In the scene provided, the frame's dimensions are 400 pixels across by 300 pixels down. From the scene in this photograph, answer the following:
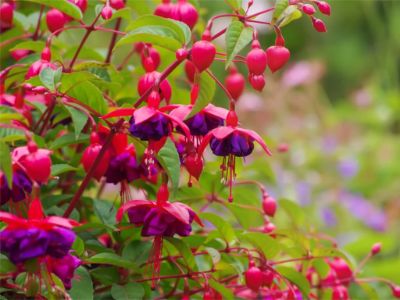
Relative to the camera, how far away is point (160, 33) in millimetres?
677

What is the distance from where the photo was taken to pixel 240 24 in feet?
2.14

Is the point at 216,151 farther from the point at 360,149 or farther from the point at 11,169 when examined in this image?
the point at 360,149

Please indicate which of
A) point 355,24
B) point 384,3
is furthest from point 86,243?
point 355,24

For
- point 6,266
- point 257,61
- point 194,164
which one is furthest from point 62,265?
point 257,61

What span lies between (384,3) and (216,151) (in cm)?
388

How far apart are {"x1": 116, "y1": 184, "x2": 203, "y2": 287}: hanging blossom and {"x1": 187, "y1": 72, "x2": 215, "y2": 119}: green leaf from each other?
99 mm

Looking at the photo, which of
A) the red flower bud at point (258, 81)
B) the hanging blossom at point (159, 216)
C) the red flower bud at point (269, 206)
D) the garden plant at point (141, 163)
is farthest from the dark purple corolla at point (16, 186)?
the red flower bud at point (269, 206)

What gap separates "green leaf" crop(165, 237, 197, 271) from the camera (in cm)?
78

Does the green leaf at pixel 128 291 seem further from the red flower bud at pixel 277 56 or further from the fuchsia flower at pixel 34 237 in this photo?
the red flower bud at pixel 277 56

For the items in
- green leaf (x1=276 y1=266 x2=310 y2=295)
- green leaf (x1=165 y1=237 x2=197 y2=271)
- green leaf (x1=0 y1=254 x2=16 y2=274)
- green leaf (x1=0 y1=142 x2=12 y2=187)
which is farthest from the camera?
green leaf (x1=276 y1=266 x2=310 y2=295)

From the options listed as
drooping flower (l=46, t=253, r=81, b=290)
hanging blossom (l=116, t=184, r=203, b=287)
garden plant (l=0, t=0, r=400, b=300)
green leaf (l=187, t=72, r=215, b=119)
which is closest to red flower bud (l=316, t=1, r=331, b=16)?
garden plant (l=0, t=0, r=400, b=300)

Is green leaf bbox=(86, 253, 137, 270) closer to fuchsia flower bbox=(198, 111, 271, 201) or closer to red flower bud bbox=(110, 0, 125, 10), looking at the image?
fuchsia flower bbox=(198, 111, 271, 201)

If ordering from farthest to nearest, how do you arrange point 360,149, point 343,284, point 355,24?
point 355,24 → point 360,149 → point 343,284

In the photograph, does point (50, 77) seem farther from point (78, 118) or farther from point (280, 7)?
point (280, 7)
